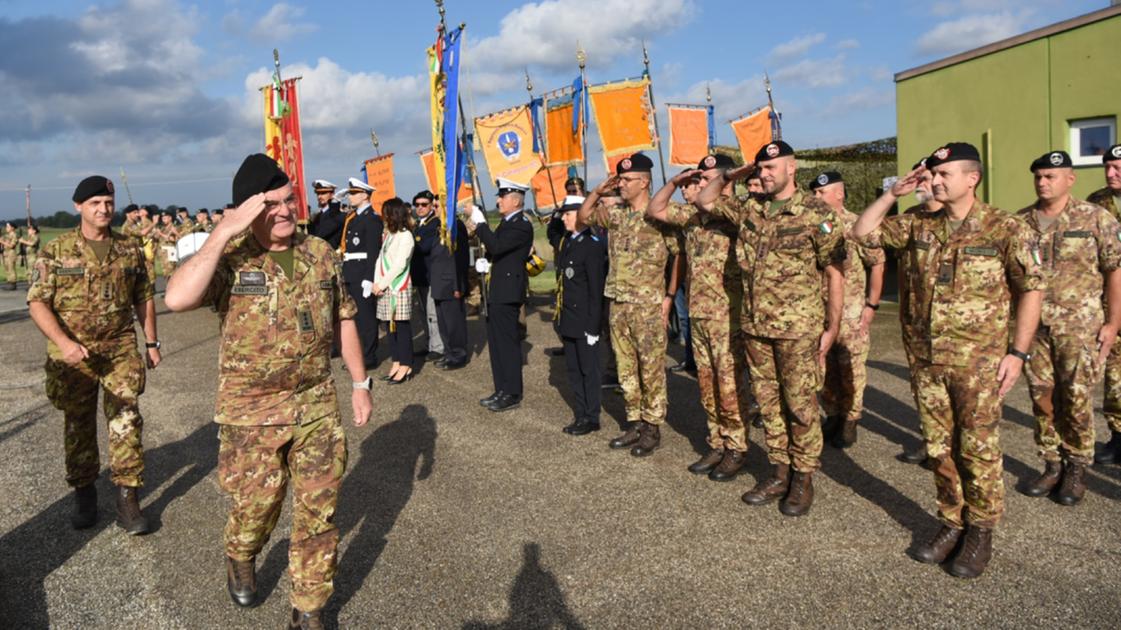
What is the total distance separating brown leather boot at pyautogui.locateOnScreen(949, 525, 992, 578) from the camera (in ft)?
12.2

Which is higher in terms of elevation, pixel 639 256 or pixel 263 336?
pixel 639 256

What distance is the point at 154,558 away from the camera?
13.9 ft

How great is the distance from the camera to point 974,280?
149 inches

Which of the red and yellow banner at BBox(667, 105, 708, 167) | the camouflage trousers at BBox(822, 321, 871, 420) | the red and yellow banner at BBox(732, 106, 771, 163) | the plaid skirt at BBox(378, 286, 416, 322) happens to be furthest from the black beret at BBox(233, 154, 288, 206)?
the red and yellow banner at BBox(732, 106, 771, 163)

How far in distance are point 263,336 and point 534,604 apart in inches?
69.2

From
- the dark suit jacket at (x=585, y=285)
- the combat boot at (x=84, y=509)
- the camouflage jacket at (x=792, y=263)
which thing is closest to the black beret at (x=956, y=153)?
the camouflage jacket at (x=792, y=263)

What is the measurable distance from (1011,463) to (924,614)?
2446 mm

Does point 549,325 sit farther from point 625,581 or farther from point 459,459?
point 625,581

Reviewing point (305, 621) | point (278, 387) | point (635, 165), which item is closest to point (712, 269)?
point (635, 165)

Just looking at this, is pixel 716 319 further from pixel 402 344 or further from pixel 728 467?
pixel 402 344

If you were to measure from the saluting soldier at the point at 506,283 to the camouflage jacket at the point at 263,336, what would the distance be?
3879mm

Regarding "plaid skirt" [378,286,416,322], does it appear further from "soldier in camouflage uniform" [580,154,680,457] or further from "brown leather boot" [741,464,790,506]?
"brown leather boot" [741,464,790,506]

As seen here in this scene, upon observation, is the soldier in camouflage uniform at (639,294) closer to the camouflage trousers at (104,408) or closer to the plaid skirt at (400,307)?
the camouflage trousers at (104,408)

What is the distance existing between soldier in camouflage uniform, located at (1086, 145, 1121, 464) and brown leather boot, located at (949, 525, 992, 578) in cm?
217
